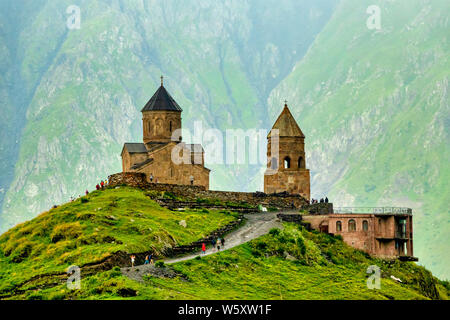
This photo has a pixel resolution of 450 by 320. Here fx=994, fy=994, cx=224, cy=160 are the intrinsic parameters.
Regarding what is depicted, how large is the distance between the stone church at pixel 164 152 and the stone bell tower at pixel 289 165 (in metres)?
7.44

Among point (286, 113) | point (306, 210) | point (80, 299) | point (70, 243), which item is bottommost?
point (80, 299)

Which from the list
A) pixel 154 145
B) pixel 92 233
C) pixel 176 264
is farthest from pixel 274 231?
pixel 154 145

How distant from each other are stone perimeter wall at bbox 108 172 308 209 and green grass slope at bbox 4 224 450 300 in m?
10.5

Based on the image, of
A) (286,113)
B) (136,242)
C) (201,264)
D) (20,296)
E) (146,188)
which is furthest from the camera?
(286,113)

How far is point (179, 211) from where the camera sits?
222ft

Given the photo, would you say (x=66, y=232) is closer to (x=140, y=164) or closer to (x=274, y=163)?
(x=140, y=164)

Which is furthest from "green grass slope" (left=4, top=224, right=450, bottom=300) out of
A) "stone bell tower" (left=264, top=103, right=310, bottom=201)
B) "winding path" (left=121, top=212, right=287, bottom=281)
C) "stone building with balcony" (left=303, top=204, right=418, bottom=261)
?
"stone bell tower" (left=264, top=103, right=310, bottom=201)

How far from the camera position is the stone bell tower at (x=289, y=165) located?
8344cm

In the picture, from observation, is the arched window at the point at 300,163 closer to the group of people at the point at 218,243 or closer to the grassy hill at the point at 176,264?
the grassy hill at the point at 176,264

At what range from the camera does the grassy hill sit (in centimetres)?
4709

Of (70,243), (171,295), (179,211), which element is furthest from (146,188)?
(171,295)
